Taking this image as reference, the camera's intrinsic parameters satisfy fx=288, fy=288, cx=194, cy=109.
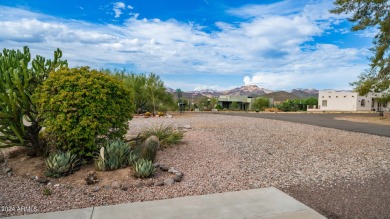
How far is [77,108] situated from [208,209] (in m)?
3.57

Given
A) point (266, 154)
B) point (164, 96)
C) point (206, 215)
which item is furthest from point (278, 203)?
point (164, 96)

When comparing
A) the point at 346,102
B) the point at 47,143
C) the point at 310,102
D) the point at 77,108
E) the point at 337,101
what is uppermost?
the point at 337,101

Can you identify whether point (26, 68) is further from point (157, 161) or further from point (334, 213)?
point (334, 213)

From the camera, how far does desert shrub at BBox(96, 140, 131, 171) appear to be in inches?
230

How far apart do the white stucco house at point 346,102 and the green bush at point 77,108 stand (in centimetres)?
5450

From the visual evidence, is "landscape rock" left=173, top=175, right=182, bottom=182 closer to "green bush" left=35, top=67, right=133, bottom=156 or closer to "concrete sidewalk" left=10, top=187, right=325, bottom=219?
"concrete sidewalk" left=10, top=187, right=325, bottom=219

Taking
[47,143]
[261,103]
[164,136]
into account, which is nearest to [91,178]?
[47,143]

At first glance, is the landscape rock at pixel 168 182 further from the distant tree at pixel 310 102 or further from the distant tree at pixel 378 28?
the distant tree at pixel 310 102

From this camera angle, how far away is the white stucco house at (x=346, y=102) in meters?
54.1

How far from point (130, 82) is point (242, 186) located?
17.5m

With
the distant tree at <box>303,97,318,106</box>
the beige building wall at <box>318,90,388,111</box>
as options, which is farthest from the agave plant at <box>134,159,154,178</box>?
the distant tree at <box>303,97,318,106</box>

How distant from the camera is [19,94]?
6.43 metres

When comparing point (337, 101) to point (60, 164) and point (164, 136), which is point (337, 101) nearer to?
point (164, 136)

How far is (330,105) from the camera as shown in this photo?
56.7m
